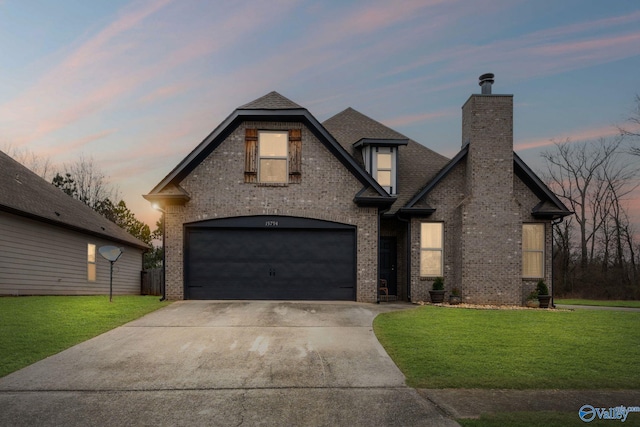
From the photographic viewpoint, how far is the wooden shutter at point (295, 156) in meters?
15.8

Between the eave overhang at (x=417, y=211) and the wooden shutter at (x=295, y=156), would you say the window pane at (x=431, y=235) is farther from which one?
the wooden shutter at (x=295, y=156)

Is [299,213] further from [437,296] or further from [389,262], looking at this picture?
[437,296]

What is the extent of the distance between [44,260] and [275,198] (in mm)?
10221

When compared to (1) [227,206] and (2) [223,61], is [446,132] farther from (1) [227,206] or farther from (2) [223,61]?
(1) [227,206]

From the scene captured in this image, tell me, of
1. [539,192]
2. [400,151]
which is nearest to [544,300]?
[539,192]

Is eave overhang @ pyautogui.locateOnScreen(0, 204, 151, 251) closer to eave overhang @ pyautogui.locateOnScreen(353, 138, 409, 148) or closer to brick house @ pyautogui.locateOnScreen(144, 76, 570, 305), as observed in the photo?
brick house @ pyautogui.locateOnScreen(144, 76, 570, 305)

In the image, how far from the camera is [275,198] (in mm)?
15719

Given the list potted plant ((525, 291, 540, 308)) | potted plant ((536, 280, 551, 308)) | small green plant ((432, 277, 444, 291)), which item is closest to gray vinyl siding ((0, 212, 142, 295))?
small green plant ((432, 277, 444, 291))

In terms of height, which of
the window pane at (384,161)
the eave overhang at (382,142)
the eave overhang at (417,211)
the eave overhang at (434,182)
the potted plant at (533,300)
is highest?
the eave overhang at (382,142)

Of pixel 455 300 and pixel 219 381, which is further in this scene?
pixel 455 300

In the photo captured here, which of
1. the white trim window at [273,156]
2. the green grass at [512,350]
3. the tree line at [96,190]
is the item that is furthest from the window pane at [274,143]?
the tree line at [96,190]

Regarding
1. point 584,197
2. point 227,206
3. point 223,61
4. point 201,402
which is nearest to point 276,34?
point 223,61

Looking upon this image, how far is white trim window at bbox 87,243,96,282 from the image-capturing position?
74.4 ft

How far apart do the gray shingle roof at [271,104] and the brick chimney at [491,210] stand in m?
6.63
